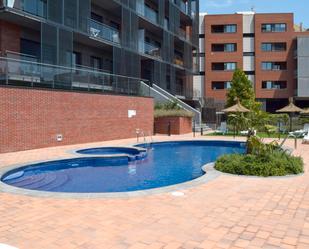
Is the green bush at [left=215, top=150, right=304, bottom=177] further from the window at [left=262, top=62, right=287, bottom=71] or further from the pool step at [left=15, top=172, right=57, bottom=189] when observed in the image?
the window at [left=262, top=62, right=287, bottom=71]

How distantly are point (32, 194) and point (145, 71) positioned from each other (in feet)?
77.6

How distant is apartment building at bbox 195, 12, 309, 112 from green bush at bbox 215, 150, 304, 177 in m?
36.6

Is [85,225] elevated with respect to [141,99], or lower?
lower

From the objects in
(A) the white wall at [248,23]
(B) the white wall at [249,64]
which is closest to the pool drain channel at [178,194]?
(B) the white wall at [249,64]

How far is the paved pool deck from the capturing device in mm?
4348

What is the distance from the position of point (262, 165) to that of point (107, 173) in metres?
4.89

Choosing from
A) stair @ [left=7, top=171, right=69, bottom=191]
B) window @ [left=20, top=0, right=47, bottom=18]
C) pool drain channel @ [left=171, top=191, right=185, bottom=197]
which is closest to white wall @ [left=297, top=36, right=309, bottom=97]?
window @ [left=20, top=0, right=47, bottom=18]

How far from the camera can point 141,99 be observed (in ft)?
74.3

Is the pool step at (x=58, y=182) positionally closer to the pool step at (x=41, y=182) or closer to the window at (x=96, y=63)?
the pool step at (x=41, y=182)

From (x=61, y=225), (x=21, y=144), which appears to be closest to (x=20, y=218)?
(x=61, y=225)

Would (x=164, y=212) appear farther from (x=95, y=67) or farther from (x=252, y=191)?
(x=95, y=67)

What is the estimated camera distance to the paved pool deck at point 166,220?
4.35m

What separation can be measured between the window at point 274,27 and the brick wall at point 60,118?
31.3 metres

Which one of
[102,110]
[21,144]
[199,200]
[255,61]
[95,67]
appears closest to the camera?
[199,200]
